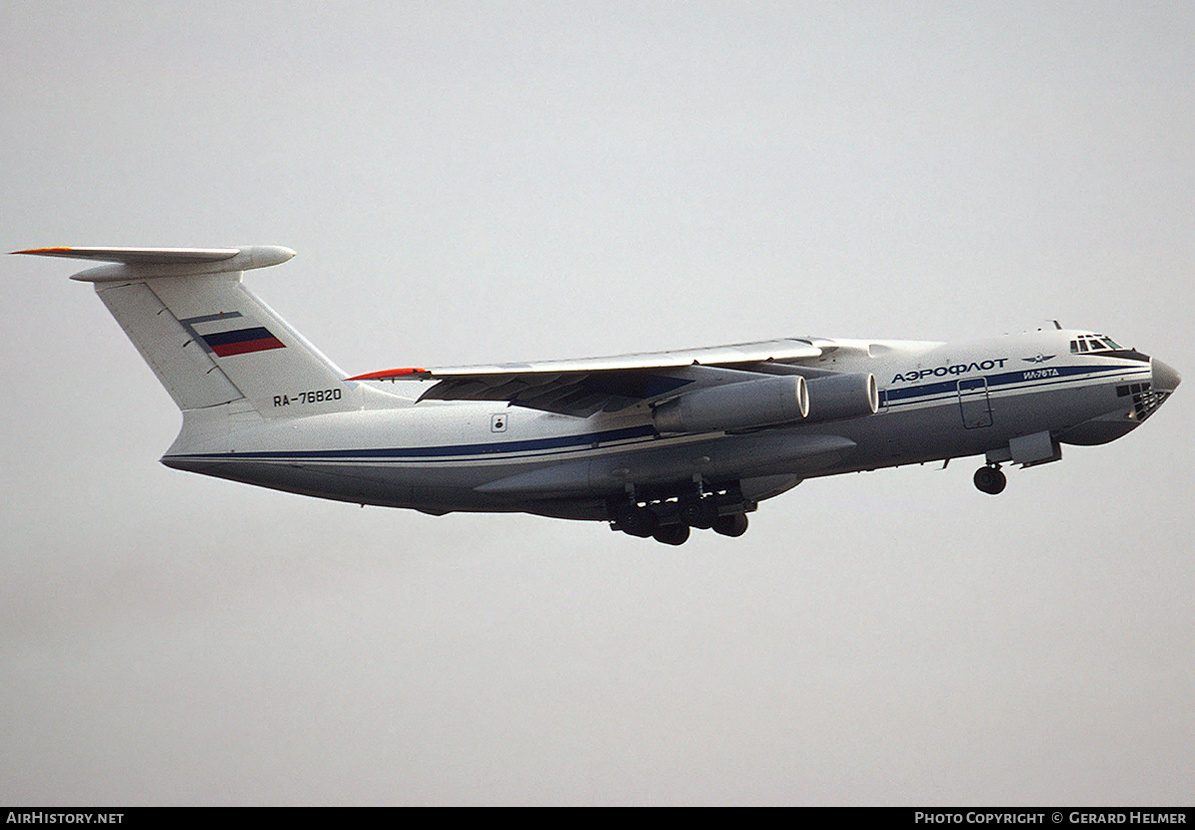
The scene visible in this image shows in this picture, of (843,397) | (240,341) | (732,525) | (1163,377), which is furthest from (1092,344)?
(240,341)


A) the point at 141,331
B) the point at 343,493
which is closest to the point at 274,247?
the point at 141,331

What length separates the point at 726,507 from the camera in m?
13.5

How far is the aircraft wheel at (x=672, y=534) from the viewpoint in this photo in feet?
45.2

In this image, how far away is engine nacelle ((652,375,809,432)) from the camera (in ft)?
40.2

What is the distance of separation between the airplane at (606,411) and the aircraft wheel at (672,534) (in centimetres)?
2

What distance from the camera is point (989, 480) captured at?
13.3 metres

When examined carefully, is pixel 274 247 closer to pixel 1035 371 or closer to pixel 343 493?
pixel 343 493

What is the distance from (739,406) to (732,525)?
2.08m

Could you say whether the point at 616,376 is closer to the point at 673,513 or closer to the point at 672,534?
the point at 673,513

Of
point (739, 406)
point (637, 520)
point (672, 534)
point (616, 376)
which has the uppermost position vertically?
point (616, 376)

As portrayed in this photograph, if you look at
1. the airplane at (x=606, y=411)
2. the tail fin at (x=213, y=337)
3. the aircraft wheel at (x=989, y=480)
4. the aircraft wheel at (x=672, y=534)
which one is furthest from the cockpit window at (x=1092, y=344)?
the tail fin at (x=213, y=337)
